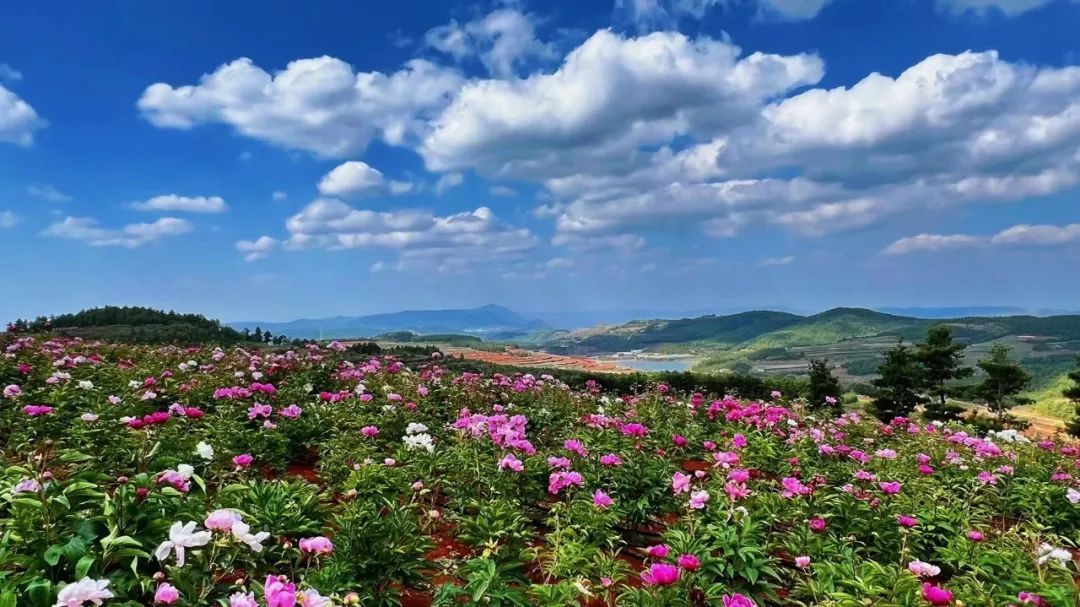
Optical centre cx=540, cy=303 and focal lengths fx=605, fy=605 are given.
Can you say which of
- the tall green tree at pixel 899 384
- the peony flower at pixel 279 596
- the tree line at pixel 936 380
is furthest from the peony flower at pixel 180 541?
the tall green tree at pixel 899 384

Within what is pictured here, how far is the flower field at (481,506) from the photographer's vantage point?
8.83ft

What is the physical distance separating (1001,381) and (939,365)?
12.8 ft

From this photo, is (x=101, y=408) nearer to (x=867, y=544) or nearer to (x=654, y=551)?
(x=654, y=551)

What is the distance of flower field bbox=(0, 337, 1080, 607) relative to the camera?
269cm

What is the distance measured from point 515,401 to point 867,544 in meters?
5.10

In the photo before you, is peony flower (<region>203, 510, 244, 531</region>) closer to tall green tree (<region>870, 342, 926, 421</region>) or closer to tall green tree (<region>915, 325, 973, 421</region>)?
tall green tree (<region>870, 342, 926, 421</region>)

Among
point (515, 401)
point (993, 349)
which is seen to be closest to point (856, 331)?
point (993, 349)

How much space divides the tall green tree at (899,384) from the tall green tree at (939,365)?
0.43 metres

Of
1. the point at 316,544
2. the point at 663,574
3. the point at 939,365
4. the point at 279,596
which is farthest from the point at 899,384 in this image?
the point at 279,596

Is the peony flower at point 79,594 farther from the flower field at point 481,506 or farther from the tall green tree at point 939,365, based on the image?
the tall green tree at point 939,365

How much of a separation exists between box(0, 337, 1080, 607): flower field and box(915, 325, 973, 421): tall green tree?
986 inches

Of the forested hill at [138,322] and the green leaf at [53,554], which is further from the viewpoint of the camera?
the forested hill at [138,322]

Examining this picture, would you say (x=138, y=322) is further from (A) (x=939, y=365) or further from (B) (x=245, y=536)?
(A) (x=939, y=365)

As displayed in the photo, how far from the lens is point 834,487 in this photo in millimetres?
5102
